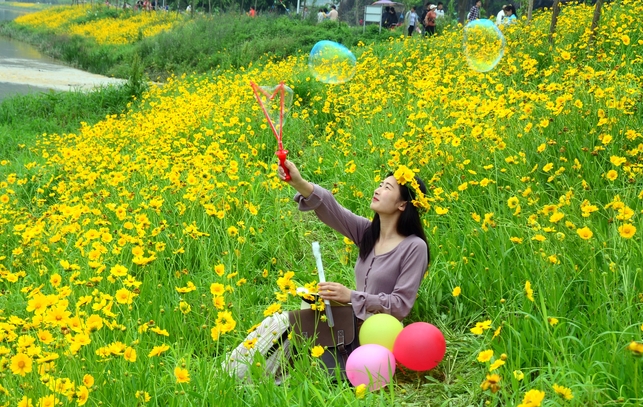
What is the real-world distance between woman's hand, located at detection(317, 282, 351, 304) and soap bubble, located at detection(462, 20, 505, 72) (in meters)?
2.51

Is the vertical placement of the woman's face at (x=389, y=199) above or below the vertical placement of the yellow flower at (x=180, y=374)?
above

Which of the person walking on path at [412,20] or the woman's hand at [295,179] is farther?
the person walking on path at [412,20]

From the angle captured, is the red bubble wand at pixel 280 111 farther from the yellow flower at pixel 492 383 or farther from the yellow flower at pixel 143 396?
the yellow flower at pixel 492 383

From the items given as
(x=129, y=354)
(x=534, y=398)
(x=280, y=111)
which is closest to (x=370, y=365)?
(x=129, y=354)

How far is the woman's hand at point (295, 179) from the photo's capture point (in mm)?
2459

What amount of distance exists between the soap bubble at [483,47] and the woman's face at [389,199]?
2.07 meters

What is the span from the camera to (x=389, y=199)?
256 cm

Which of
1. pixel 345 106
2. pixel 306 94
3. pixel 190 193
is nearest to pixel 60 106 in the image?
pixel 306 94

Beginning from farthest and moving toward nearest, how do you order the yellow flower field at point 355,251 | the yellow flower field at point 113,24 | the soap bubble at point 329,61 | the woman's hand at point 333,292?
the yellow flower field at point 113,24 < the soap bubble at point 329,61 < the woman's hand at point 333,292 < the yellow flower field at point 355,251

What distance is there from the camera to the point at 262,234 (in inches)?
144

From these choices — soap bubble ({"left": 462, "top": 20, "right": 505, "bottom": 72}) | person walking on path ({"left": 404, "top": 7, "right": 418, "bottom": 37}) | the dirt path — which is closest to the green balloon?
soap bubble ({"left": 462, "top": 20, "right": 505, "bottom": 72})

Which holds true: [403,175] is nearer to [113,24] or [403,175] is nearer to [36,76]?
[36,76]

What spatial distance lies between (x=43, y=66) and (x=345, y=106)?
1541cm

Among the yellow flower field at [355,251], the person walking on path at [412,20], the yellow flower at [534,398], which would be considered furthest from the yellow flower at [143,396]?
the person walking on path at [412,20]
